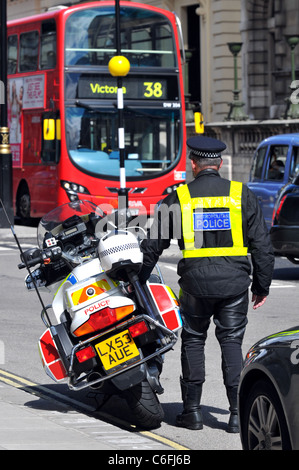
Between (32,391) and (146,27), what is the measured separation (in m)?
17.2

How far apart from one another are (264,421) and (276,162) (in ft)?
45.1

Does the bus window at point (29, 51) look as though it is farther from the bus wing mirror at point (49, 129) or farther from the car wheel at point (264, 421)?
the car wheel at point (264, 421)

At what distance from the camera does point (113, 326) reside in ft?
23.5

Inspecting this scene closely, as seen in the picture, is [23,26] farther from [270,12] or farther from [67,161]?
[270,12]

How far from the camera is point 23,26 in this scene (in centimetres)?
2641

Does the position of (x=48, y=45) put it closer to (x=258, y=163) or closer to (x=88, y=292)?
(x=258, y=163)

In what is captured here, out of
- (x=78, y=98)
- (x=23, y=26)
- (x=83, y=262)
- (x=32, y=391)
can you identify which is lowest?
(x=32, y=391)

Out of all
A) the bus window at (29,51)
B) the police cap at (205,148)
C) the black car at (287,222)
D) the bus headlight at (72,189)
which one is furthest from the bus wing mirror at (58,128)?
the police cap at (205,148)

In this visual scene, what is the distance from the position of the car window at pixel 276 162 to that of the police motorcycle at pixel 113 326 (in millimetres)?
11630

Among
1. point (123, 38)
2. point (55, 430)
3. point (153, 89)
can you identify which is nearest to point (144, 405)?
point (55, 430)

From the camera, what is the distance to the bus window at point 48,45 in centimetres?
2398

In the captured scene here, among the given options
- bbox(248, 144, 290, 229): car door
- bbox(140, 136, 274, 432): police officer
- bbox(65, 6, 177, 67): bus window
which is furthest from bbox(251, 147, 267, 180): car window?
bbox(140, 136, 274, 432): police officer
